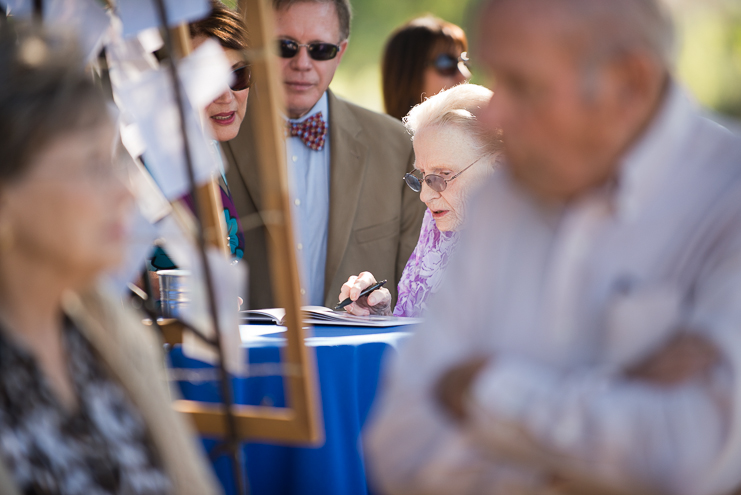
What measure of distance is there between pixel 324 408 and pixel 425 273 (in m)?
1.20

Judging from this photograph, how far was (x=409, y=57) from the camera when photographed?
17.8ft

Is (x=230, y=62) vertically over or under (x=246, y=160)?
over

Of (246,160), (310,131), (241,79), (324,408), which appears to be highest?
(241,79)

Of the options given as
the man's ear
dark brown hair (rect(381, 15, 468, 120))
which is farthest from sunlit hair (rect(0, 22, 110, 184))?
dark brown hair (rect(381, 15, 468, 120))

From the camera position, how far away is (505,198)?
129 centimetres

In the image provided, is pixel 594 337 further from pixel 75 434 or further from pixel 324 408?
pixel 324 408

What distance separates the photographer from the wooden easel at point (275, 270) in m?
1.65

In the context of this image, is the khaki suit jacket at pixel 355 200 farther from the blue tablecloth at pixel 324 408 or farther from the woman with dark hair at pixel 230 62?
the blue tablecloth at pixel 324 408

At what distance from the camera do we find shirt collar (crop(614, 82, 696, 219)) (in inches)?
43.5

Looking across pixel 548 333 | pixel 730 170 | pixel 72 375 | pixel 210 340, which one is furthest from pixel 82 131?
pixel 730 170

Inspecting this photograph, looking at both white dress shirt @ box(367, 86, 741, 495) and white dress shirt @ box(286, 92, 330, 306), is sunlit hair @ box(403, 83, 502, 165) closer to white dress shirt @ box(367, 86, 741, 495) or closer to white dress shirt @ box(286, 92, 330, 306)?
white dress shirt @ box(286, 92, 330, 306)

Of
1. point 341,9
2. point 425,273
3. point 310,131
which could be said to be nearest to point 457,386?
point 425,273

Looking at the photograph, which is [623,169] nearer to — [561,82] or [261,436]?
[561,82]

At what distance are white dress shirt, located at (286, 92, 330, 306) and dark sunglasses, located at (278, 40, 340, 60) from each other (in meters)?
0.25
